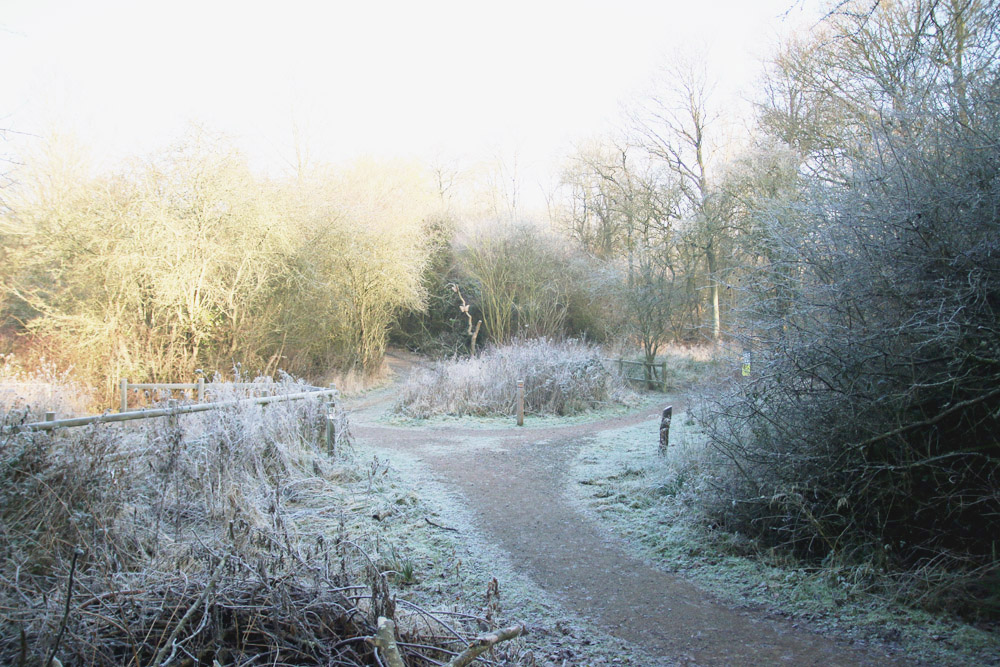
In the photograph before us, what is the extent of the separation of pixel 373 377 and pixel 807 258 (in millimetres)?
16211

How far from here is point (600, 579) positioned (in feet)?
14.9

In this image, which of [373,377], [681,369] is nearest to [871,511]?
[681,369]

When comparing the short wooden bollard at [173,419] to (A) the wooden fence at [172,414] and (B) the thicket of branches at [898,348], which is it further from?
(B) the thicket of branches at [898,348]

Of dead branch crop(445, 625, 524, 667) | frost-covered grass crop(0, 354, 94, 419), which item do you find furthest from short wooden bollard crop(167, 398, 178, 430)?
dead branch crop(445, 625, 524, 667)

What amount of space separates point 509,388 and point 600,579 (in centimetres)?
869

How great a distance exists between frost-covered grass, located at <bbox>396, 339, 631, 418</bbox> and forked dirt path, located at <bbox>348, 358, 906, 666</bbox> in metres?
3.59

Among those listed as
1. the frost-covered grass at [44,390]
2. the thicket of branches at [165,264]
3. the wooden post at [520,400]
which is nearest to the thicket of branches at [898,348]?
the wooden post at [520,400]

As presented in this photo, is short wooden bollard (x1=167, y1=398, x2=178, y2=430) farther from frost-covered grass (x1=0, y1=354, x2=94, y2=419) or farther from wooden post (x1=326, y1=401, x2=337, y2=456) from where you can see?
frost-covered grass (x1=0, y1=354, x2=94, y2=419)

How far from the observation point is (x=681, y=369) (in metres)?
19.4

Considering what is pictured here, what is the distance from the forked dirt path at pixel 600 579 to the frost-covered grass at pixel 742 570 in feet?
0.65

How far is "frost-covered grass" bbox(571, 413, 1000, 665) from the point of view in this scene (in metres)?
3.40

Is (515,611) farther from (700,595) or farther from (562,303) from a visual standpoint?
(562,303)

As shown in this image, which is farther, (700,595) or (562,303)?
(562,303)

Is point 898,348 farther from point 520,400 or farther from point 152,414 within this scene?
point 520,400
